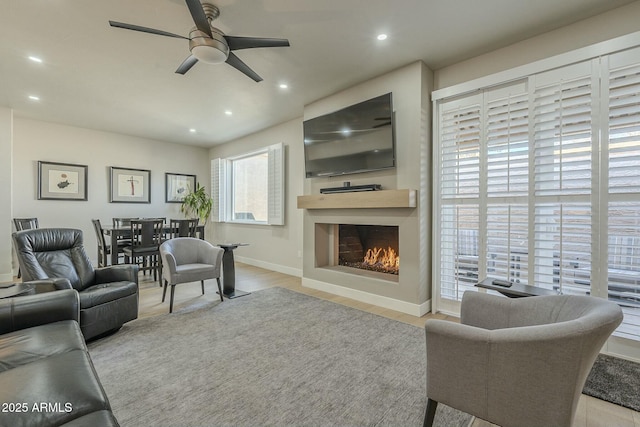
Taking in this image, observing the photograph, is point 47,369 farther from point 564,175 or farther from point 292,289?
point 564,175

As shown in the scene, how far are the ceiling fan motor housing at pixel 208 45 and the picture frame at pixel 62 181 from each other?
4.81m

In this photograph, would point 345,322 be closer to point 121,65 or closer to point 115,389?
point 115,389

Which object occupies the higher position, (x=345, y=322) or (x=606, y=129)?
(x=606, y=129)

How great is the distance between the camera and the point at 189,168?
719 cm

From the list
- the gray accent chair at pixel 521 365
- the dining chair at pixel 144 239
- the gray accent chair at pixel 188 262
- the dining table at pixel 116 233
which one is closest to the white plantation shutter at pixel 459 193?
the gray accent chair at pixel 521 365

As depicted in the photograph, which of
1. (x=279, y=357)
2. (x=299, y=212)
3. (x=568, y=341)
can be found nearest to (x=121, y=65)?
(x=299, y=212)

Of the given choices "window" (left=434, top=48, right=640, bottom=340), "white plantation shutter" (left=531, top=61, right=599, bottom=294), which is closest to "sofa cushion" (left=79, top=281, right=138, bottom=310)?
"window" (left=434, top=48, right=640, bottom=340)

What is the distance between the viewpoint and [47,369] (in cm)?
126

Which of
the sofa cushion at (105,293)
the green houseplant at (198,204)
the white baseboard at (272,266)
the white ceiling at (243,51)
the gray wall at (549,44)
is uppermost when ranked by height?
the white ceiling at (243,51)

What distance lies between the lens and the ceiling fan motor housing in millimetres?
2334

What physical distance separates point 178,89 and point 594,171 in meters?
4.58

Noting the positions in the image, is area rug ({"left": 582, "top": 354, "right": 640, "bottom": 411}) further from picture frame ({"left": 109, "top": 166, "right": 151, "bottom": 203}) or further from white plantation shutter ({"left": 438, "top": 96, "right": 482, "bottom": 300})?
picture frame ({"left": 109, "top": 166, "right": 151, "bottom": 203})

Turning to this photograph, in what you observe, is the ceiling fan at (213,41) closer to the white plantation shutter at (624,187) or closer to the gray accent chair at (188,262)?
the gray accent chair at (188,262)

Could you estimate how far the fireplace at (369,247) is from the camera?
406 centimetres
